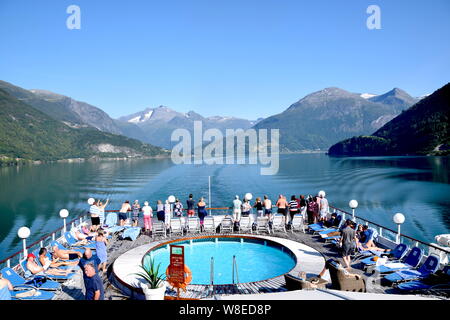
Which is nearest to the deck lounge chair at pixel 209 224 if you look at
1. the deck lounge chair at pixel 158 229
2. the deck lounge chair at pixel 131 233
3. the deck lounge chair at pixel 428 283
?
the deck lounge chair at pixel 158 229

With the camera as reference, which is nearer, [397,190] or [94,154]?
[397,190]

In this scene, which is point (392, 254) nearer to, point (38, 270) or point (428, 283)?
point (428, 283)

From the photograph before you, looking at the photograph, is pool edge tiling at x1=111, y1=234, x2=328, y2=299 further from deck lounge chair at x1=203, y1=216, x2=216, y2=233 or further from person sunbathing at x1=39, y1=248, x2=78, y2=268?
person sunbathing at x1=39, y1=248, x2=78, y2=268

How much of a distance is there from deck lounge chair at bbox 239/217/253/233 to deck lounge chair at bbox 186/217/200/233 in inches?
79.1

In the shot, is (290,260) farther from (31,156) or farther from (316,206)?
(31,156)

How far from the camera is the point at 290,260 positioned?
10.9m

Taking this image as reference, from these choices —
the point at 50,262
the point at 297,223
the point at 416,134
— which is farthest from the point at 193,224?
the point at 416,134

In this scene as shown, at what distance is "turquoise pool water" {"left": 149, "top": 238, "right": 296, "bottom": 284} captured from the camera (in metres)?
10.5

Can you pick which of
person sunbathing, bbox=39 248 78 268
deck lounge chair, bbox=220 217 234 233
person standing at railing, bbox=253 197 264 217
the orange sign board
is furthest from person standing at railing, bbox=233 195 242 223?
the orange sign board

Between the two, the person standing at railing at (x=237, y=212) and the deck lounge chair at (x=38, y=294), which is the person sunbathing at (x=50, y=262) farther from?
the person standing at railing at (x=237, y=212)

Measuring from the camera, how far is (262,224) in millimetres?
13586

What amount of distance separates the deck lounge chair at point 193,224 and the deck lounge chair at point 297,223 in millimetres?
4417
